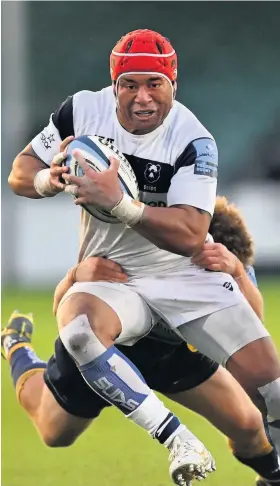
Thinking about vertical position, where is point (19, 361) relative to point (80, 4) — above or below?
below

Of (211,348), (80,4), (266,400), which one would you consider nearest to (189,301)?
(211,348)

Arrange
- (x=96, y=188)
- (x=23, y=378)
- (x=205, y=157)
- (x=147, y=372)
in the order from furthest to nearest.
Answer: (x=23, y=378) < (x=147, y=372) < (x=205, y=157) < (x=96, y=188)

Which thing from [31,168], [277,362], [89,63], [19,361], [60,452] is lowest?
[60,452]

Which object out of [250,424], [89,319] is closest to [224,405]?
[250,424]

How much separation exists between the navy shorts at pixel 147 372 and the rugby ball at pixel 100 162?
0.59 meters

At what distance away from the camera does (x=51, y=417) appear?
397 cm

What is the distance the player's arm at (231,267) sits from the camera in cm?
372

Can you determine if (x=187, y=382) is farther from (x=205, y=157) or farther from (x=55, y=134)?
(x=55, y=134)

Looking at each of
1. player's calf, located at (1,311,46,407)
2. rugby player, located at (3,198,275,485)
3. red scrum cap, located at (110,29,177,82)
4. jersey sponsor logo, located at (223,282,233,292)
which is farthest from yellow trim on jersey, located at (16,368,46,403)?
red scrum cap, located at (110,29,177,82)

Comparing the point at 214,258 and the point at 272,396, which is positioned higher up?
the point at 214,258

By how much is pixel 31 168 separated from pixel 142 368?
2.81 feet

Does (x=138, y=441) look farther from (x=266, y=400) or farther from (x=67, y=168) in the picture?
(x=67, y=168)

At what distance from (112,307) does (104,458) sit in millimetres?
988

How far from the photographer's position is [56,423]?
3.96m
